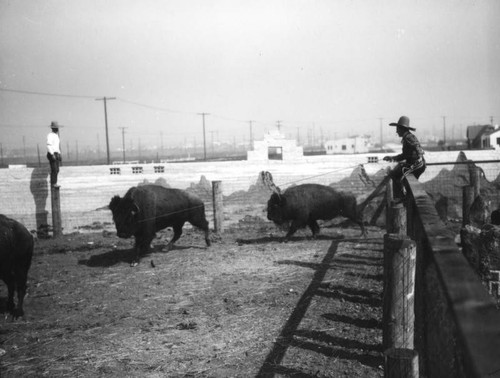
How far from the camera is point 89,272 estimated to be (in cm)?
907

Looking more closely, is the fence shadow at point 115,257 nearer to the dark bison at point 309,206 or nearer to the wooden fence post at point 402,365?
the dark bison at point 309,206

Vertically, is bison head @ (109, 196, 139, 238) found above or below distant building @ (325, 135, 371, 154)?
below

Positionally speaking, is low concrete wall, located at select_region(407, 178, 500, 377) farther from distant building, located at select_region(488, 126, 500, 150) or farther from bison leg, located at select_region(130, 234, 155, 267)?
distant building, located at select_region(488, 126, 500, 150)

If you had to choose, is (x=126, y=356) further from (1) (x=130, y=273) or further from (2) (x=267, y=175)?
(2) (x=267, y=175)

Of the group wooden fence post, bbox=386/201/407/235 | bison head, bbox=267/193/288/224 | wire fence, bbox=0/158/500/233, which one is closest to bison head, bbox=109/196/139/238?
bison head, bbox=267/193/288/224

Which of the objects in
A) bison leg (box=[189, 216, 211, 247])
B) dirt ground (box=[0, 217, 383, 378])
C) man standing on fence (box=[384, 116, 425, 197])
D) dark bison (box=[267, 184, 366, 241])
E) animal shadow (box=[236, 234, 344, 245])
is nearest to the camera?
dirt ground (box=[0, 217, 383, 378])

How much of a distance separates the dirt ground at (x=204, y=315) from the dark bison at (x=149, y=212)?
2.05ft

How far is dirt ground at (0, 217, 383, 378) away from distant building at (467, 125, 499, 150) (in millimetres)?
55100

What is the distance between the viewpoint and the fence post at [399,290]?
141 inches

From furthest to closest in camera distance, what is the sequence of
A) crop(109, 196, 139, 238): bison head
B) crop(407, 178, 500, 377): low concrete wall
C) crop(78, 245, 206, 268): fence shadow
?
crop(78, 245, 206, 268): fence shadow, crop(109, 196, 139, 238): bison head, crop(407, 178, 500, 377): low concrete wall

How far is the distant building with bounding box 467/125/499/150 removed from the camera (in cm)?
6012

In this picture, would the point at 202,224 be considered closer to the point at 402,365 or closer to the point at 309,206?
the point at 309,206

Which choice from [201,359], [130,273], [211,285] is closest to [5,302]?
[130,273]

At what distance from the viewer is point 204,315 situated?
6234mm
